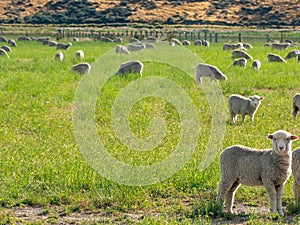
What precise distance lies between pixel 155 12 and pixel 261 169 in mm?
80751

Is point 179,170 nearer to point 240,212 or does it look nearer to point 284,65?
point 240,212

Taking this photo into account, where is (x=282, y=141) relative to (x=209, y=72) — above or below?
above

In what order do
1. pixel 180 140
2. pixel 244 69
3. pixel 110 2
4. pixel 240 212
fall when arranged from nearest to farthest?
pixel 240 212 → pixel 180 140 → pixel 244 69 → pixel 110 2

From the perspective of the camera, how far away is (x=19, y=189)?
29.0 ft

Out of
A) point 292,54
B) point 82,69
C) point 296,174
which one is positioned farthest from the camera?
point 292,54

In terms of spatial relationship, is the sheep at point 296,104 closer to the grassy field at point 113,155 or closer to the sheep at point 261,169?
the grassy field at point 113,155

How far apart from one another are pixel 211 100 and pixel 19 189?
9.62 metres

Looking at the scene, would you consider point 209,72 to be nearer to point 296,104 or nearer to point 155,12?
point 296,104

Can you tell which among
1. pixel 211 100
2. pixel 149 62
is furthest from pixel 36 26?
pixel 211 100

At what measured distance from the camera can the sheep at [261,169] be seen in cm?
746

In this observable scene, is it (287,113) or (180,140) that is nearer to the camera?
(180,140)

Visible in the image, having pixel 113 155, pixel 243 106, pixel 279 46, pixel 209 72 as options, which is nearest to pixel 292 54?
pixel 279 46

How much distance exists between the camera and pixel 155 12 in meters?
86.9

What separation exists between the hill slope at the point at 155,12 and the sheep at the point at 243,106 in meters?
65.0
